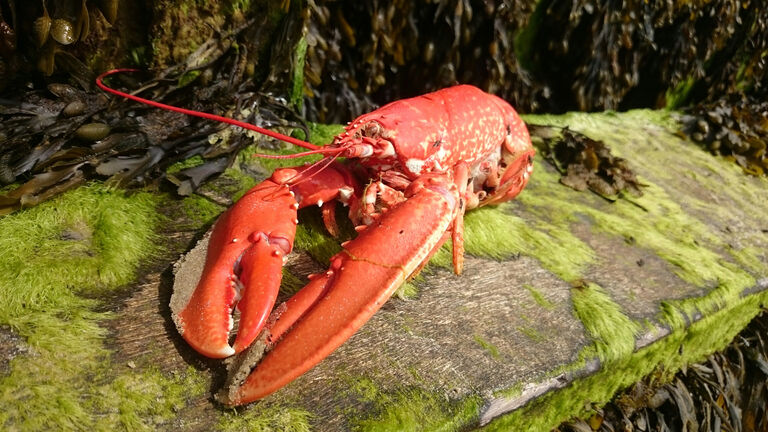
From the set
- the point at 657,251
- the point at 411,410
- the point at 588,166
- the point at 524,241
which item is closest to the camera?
the point at 411,410

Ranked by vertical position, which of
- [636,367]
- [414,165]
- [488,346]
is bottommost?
[636,367]

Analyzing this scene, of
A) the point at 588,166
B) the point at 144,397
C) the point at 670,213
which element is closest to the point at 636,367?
the point at 670,213

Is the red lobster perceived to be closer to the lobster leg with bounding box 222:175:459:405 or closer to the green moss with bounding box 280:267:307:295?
the lobster leg with bounding box 222:175:459:405

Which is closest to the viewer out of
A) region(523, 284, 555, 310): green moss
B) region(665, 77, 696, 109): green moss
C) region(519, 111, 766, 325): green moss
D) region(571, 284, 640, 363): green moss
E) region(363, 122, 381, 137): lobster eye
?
region(363, 122, 381, 137): lobster eye

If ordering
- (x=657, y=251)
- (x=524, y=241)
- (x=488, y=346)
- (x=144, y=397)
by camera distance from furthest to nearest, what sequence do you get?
1. (x=657, y=251)
2. (x=524, y=241)
3. (x=488, y=346)
4. (x=144, y=397)

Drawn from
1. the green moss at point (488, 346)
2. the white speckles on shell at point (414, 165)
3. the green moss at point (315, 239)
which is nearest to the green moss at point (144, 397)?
the green moss at point (315, 239)

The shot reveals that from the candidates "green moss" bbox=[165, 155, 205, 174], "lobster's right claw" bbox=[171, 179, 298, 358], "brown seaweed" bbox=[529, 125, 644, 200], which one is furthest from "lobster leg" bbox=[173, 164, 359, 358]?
"brown seaweed" bbox=[529, 125, 644, 200]

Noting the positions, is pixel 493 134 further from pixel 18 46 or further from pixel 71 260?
pixel 18 46

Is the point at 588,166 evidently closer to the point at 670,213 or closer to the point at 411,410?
the point at 670,213
